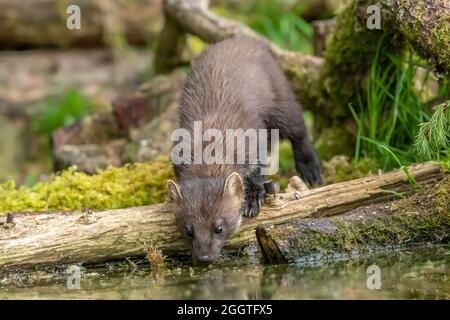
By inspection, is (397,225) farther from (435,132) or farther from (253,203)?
(253,203)

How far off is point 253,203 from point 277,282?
3.97 ft

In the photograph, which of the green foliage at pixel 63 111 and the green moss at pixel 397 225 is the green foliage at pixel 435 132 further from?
the green foliage at pixel 63 111

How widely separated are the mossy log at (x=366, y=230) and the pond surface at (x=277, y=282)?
115 millimetres

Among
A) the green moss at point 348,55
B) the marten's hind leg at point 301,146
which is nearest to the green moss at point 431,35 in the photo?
the green moss at point 348,55

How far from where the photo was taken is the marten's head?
21.2 feet

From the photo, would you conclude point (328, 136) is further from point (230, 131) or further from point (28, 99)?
point (28, 99)

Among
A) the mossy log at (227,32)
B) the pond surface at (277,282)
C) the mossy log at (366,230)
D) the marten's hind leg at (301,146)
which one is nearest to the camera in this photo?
the pond surface at (277,282)

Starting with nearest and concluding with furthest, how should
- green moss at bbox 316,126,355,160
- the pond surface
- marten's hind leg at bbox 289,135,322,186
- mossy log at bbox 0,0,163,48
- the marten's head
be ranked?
1. the pond surface
2. the marten's head
3. marten's hind leg at bbox 289,135,322,186
4. green moss at bbox 316,126,355,160
5. mossy log at bbox 0,0,163,48

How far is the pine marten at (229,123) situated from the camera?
21.6ft

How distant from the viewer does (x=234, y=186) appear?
678 cm

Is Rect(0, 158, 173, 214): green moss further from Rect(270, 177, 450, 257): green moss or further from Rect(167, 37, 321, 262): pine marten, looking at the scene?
Rect(270, 177, 450, 257): green moss

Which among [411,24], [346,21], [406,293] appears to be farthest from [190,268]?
[346,21]

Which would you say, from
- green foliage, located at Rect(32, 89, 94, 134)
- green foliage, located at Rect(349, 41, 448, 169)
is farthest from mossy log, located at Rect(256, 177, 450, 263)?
green foliage, located at Rect(32, 89, 94, 134)
